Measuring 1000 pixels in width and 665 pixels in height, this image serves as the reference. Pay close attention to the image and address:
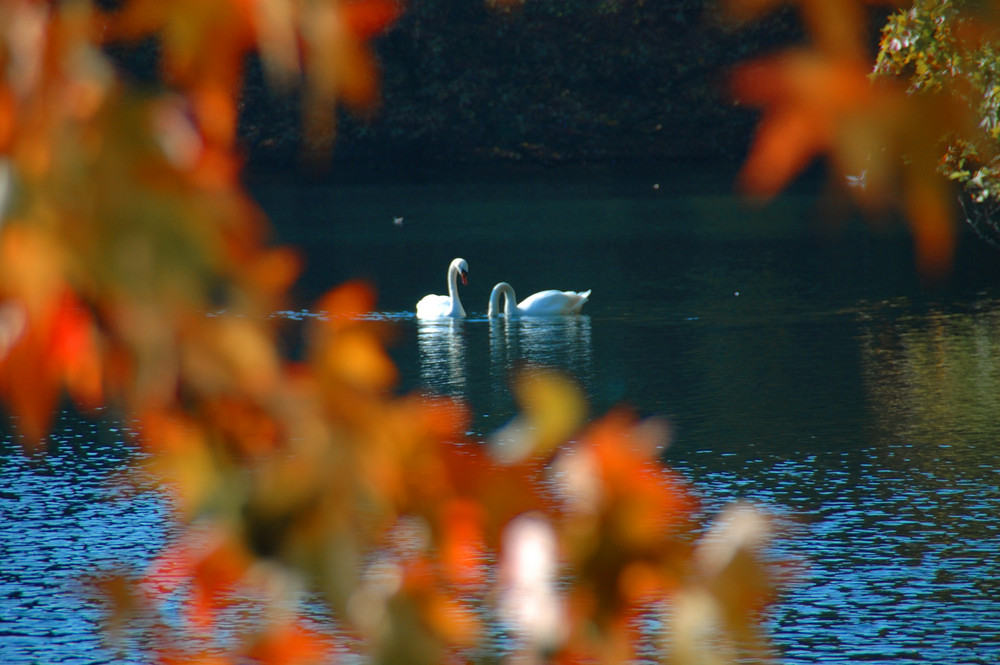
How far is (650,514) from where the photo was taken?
117 centimetres

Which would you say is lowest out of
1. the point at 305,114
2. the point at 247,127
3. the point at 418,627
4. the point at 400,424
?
the point at 418,627

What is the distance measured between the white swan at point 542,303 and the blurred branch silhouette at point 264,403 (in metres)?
23.9

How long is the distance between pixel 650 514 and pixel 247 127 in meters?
63.7

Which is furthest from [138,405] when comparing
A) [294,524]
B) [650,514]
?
[650,514]

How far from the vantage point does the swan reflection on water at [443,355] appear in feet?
62.7

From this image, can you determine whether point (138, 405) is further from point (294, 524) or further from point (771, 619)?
point (771, 619)

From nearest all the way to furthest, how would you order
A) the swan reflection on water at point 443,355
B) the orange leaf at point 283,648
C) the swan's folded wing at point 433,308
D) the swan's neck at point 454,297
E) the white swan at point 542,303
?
the orange leaf at point 283,648 → the swan reflection on water at point 443,355 → the white swan at point 542,303 → the swan's folded wing at point 433,308 → the swan's neck at point 454,297

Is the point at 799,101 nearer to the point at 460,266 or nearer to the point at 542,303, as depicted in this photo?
the point at 542,303

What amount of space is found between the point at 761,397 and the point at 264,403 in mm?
17057

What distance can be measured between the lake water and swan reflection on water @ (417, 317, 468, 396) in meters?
0.07

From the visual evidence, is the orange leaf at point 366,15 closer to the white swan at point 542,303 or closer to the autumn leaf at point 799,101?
the autumn leaf at point 799,101

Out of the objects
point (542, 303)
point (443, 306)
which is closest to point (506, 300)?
point (542, 303)

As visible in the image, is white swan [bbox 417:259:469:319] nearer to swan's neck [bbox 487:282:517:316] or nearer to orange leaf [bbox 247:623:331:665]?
swan's neck [bbox 487:282:517:316]

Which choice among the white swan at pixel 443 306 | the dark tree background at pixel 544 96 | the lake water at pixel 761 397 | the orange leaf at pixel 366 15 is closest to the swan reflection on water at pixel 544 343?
the lake water at pixel 761 397
